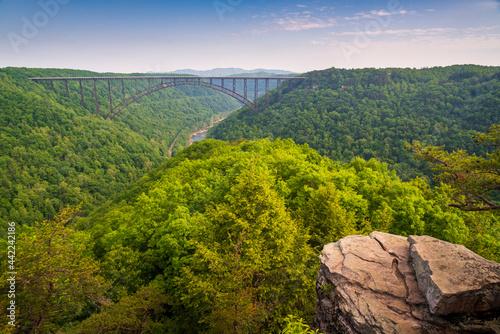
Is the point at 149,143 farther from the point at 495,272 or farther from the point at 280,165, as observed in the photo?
the point at 495,272

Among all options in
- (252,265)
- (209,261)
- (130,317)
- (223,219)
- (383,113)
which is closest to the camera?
(252,265)

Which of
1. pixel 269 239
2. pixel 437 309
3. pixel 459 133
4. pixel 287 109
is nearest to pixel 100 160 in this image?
pixel 287 109

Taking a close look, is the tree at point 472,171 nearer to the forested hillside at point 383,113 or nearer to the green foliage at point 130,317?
the green foliage at point 130,317

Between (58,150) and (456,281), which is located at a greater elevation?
(456,281)

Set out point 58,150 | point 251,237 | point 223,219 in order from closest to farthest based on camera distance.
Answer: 1. point 251,237
2. point 223,219
3. point 58,150

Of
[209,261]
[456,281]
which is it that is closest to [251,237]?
[209,261]

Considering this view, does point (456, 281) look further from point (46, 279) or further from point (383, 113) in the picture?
point (383, 113)

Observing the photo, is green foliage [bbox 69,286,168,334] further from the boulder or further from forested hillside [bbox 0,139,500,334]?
the boulder
